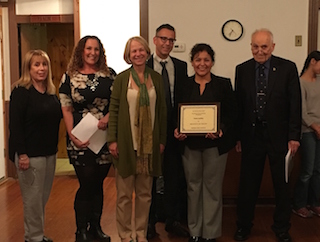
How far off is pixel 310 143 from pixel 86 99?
2048 mm

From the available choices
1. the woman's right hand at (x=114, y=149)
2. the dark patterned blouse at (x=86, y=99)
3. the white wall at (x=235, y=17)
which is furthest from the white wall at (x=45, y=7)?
the woman's right hand at (x=114, y=149)

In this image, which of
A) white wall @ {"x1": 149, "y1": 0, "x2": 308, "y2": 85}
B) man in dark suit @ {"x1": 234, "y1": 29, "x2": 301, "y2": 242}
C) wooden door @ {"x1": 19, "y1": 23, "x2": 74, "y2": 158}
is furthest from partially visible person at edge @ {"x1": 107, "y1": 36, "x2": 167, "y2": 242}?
wooden door @ {"x1": 19, "y1": 23, "x2": 74, "y2": 158}

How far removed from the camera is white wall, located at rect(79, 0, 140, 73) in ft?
16.8

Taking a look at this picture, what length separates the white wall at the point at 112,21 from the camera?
5.12 m

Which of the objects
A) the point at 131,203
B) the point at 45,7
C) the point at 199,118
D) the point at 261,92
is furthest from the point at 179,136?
the point at 45,7

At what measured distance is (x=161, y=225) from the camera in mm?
3545

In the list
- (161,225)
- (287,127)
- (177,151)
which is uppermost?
(287,127)

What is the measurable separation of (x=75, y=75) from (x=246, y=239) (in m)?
1.77

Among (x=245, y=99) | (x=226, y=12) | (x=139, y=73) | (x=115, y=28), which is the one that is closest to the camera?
(x=139, y=73)

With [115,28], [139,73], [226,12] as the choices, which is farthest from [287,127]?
[115,28]

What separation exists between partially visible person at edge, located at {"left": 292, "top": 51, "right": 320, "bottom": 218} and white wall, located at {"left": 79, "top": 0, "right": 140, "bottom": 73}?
225cm

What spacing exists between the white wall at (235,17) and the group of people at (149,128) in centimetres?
142

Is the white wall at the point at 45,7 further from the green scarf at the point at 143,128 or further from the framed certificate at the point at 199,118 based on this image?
the framed certificate at the point at 199,118

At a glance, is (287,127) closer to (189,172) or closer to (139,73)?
(189,172)
